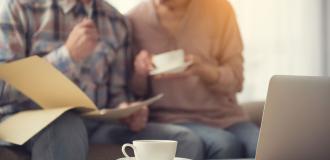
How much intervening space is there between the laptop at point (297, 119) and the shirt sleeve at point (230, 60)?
111 centimetres

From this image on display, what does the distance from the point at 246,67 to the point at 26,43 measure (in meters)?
1.01

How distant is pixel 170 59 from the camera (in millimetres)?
1813

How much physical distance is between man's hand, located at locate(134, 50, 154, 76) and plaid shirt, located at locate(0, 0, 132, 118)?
0.04 m

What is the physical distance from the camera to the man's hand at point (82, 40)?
1768 mm

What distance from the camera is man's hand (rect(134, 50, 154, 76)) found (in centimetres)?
191

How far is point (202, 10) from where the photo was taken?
2.13 metres

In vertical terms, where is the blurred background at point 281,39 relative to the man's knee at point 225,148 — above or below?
above

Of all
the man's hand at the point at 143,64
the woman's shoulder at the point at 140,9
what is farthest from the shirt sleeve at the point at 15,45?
the woman's shoulder at the point at 140,9

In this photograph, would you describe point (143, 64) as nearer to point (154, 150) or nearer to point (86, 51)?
point (86, 51)

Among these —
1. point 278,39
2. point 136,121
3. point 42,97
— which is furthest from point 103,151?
point 278,39

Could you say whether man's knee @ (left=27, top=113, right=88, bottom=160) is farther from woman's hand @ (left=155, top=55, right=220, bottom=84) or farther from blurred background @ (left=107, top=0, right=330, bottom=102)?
blurred background @ (left=107, top=0, right=330, bottom=102)

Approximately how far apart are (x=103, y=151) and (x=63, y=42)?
0.43 meters

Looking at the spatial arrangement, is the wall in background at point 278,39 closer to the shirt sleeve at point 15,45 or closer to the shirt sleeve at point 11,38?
the shirt sleeve at point 15,45

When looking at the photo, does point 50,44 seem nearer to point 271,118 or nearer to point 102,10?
point 102,10
